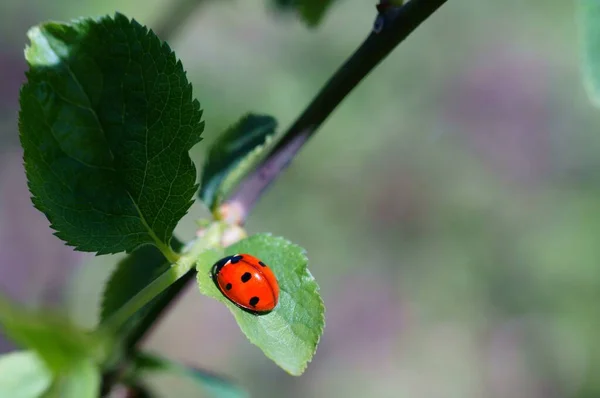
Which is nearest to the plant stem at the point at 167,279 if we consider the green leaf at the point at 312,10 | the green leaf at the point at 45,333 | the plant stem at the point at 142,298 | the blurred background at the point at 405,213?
the plant stem at the point at 142,298

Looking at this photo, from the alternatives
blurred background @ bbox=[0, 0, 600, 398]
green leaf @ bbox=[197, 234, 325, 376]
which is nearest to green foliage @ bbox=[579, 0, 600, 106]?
green leaf @ bbox=[197, 234, 325, 376]

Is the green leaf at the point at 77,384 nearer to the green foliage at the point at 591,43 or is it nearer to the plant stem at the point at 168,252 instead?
the plant stem at the point at 168,252

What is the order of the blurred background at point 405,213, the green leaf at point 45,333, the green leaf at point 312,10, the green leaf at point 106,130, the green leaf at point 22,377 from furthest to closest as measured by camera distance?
1. the blurred background at point 405,213
2. the green leaf at point 312,10
3. the green leaf at point 106,130
4. the green leaf at point 22,377
5. the green leaf at point 45,333

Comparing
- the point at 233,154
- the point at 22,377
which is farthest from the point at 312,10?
the point at 22,377

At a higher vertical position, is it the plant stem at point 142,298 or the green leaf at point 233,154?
the green leaf at point 233,154

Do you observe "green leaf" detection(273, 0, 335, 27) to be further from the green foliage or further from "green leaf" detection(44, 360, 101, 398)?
"green leaf" detection(44, 360, 101, 398)

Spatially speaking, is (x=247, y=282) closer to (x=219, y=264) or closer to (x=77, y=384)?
(x=219, y=264)

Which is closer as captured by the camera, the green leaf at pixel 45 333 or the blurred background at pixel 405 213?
the green leaf at pixel 45 333
